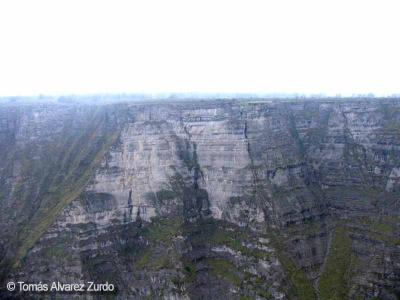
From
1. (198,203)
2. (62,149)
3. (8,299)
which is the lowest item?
(8,299)

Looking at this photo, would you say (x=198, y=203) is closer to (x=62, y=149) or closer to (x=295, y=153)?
(x=295, y=153)

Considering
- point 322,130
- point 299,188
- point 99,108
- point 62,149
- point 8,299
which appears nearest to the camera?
point 8,299

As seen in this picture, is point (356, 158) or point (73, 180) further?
point (73, 180)

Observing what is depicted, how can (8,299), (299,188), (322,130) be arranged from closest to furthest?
(8,299)
(299,188)
(322,130)

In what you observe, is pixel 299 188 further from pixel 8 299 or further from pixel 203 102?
pixel 8 299

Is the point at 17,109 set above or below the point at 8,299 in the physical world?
above

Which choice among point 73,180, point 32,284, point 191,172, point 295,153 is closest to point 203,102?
point 191,172

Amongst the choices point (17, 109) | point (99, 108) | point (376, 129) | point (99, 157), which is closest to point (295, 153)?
point (376, 129)
